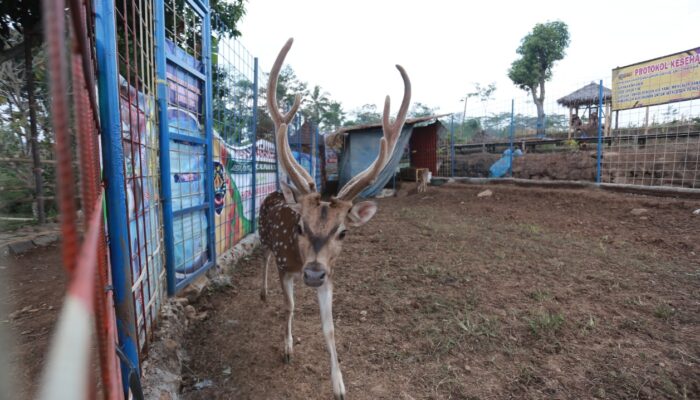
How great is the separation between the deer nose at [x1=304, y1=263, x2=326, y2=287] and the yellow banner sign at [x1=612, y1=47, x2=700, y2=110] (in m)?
10.8

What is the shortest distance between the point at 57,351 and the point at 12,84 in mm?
4324

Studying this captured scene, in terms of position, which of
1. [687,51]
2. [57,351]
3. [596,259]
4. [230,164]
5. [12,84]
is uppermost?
[687,51]

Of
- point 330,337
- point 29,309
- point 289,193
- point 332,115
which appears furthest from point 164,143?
point 332,115

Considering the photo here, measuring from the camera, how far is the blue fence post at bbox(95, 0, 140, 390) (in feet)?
4.92

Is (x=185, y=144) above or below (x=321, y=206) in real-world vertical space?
above

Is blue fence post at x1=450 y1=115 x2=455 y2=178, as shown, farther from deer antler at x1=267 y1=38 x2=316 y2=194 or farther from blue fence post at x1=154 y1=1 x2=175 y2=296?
blue fence post at x1=154 y1=1 x2=175 y2=296

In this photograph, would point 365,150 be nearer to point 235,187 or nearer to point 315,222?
point 235,187

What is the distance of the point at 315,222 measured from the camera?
7.89 feet

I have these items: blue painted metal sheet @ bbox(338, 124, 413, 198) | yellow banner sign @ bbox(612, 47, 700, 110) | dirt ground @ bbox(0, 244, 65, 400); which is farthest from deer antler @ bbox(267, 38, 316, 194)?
yellow banner sign @ bbox(612, 47, 700, 110)

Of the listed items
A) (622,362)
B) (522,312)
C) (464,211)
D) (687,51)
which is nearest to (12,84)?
(522,312)

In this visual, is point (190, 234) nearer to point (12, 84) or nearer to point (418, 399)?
point (12, 84)

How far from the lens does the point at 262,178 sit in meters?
6.31

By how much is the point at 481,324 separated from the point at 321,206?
5.97 feet

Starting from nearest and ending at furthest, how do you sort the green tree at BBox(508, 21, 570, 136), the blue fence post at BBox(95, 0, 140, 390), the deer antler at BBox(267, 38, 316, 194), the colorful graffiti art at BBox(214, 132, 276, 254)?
1. the blue fence post at BBox(95, 0, 140, 390)
2. the deer antler at BBox(267, 38, 316, 194)
3. the colorful graffiti art at BBox(214, 132, 276, 254)
4. the green tree at BBox(508, 21, 570, 136)
